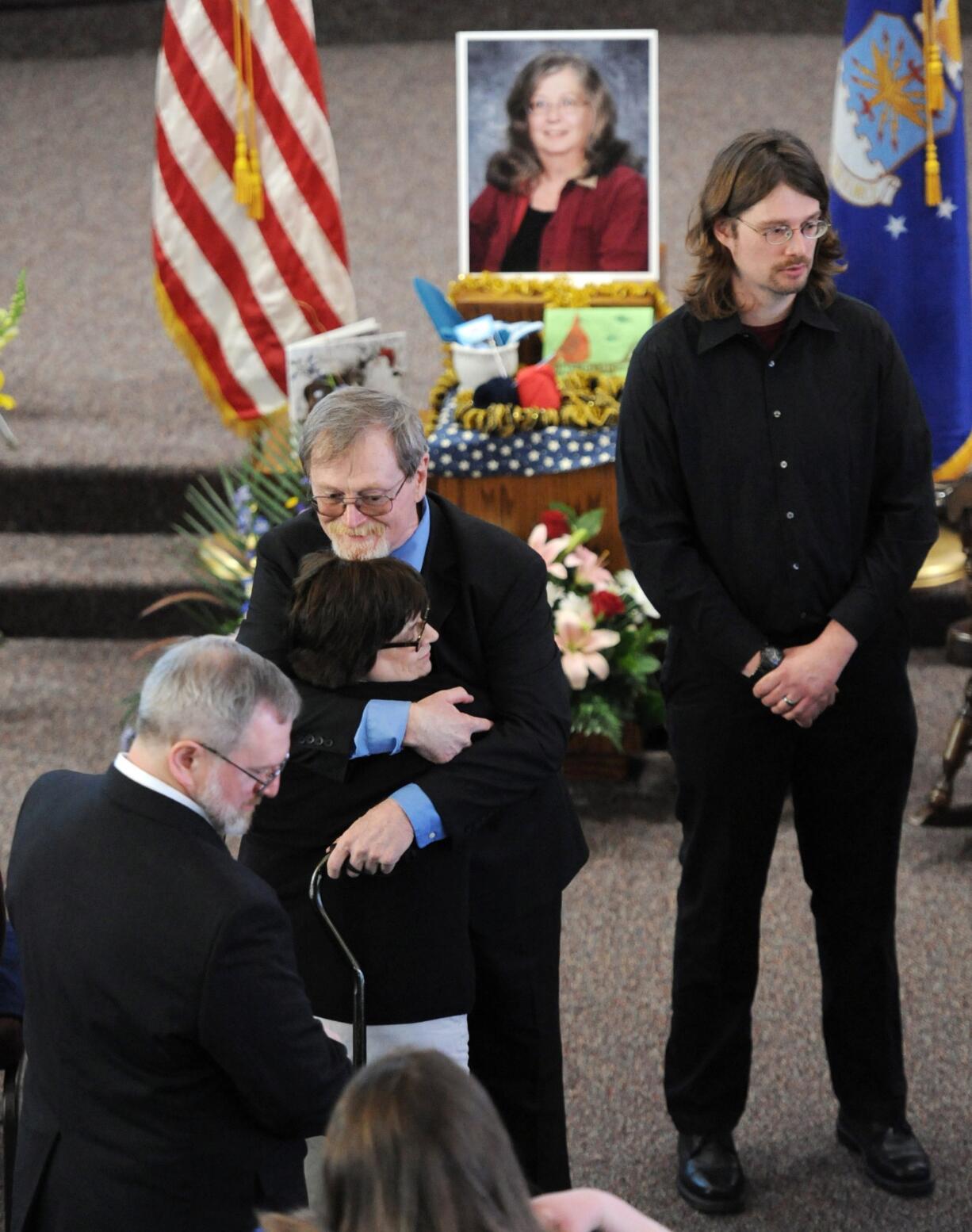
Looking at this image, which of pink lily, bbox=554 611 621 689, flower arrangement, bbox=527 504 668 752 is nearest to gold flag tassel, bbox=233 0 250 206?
flower arrangement, bbox=527 504 668 752

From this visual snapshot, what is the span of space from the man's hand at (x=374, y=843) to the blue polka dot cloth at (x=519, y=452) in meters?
2.13

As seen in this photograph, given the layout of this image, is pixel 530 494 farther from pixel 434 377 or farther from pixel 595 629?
pixel 434 377

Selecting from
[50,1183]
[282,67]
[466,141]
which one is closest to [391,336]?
[466,141]

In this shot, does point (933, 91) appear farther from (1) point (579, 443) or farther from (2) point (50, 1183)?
(2) point (50, 1183)

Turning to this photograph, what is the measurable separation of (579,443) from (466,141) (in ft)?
3.36

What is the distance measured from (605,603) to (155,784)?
2366 mm

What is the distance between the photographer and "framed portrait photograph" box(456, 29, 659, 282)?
14.7ft

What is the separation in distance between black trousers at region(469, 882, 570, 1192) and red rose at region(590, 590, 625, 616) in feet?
5.81

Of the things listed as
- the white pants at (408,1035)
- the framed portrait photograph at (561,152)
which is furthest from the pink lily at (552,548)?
the white pants at (408,1035)

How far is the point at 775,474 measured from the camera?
7.72ft

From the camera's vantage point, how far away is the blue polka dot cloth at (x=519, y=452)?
13.3 ft

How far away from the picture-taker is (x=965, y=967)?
3234 mm

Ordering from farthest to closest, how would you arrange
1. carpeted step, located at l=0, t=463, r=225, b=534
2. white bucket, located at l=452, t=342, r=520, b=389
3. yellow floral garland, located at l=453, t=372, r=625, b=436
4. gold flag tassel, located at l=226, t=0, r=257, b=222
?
carpeted step, located at l=0, t=463, r=225, b=534, gold flag tassel, located at l=226, t=0, r=257, b=222, white bucket, located at l=452, t=342, r=520, b=389, yellow floral garland, located at l=453, t=372, r=625, b=436

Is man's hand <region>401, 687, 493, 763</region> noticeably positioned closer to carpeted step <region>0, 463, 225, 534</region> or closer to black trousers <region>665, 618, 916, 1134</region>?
black trousers <region>665, 618, 916, 1134</region>
